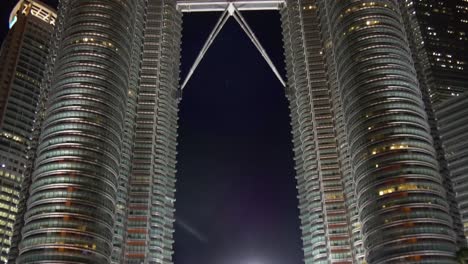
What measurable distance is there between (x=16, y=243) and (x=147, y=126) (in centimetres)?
5579

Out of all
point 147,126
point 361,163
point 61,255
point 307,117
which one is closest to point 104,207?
point 61,255

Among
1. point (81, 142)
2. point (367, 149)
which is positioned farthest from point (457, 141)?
point (81, 142)

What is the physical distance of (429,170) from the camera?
443 feet

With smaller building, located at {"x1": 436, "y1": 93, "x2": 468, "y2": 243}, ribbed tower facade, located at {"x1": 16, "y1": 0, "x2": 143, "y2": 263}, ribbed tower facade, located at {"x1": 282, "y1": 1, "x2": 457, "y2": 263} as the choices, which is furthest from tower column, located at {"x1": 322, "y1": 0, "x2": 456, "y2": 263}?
ribbed tower facade, located at {"x1": 16, "y1": 0, "x2": 143, "y2": 263}

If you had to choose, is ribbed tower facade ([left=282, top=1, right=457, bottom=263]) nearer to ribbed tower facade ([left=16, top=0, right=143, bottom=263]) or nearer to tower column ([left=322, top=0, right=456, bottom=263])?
tower column ([left=322, top=0, right=456, bottom=263])

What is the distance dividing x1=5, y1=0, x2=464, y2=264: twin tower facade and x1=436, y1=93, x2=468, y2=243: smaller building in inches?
1116

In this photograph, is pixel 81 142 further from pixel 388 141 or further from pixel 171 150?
pixel 388 141

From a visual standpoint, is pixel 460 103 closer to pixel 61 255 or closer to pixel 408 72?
pixel 408 72

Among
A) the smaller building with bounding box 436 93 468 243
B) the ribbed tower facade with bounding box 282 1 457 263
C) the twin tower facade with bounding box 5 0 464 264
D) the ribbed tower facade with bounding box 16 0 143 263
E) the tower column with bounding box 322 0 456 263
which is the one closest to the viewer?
the tower column with bounding box 322 0 456 263

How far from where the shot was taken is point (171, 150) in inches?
7672

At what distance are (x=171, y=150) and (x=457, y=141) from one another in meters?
96.9

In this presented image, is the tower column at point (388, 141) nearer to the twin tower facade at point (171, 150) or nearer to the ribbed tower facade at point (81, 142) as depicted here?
the twin tower facade at point (171, 150)

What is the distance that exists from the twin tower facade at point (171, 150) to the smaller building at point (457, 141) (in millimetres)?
28353

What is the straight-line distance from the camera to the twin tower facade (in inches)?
5177
